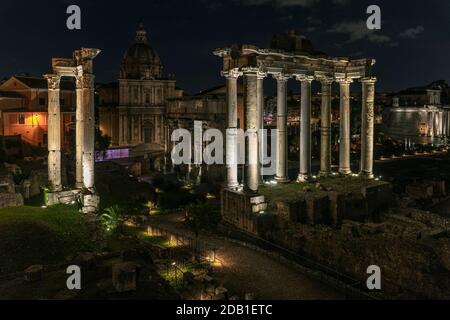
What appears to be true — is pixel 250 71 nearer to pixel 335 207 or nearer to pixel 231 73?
pixel 231 73

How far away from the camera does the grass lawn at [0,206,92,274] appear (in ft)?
57.0

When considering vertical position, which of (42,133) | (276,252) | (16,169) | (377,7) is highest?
(377,7)

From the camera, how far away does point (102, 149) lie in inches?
2140

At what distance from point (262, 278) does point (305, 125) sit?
550 inches

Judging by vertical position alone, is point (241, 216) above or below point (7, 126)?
below

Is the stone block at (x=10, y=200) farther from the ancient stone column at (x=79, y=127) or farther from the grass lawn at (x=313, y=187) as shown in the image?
the grass lawn at (x=313, y=187)

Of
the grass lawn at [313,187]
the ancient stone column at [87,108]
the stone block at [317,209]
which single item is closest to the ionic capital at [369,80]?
the grass lawn at [313,187]

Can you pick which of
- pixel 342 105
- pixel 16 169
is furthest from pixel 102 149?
pixel 342 105

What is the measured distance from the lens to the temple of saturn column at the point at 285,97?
22.3m

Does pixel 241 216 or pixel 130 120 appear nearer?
pixel 241 216

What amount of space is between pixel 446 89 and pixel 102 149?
3223 inches

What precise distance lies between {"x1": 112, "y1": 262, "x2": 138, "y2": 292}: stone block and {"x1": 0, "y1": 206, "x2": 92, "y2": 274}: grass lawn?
4.95m
